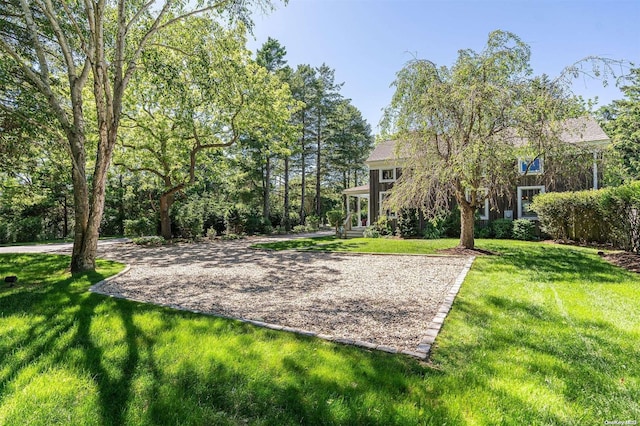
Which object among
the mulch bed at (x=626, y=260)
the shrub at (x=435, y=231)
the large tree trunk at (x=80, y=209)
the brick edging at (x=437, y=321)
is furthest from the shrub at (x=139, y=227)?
the mulch bed at (x=626, y=260)

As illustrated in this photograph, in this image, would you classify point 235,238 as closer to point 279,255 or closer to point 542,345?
point 279,255

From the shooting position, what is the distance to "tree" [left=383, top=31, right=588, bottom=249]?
26.8ft

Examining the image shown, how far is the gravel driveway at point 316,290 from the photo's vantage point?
13.0 ft

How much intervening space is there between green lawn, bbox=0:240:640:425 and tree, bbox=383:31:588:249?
16.4 ft

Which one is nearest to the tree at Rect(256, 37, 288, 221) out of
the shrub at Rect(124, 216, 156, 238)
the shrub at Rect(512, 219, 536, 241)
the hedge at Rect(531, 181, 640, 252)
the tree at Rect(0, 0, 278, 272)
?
the shrub at Rect(124, 216, 156, 238)

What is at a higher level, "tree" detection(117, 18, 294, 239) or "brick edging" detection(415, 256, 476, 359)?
"tree" detection(117, 18, 294, 239)

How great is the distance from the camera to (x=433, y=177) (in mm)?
9281

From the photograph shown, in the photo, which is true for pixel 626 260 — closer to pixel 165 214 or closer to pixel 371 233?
pixel 371 233

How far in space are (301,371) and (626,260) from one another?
368 inches

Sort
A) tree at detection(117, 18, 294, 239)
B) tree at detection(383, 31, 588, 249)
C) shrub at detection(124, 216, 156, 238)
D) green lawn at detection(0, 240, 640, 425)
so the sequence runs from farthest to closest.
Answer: shrub at detection(124, 216, 156, 238)
tree at detection(117, 18, 294, 239)
tree at detection(383, 31, 588, 249)
green lawn at detection(0, 240, 640, 425)

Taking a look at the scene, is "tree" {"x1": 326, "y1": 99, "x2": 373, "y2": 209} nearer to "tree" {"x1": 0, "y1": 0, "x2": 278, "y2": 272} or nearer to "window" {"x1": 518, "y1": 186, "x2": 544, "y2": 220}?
"window" {"x1": 518, "y1": 186, "x2": 544, "y2": 220}

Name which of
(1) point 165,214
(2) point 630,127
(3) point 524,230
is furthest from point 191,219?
(2) point 630,127

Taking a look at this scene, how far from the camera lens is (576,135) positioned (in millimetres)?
10859

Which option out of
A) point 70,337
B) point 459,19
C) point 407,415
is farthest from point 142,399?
point 459,19
